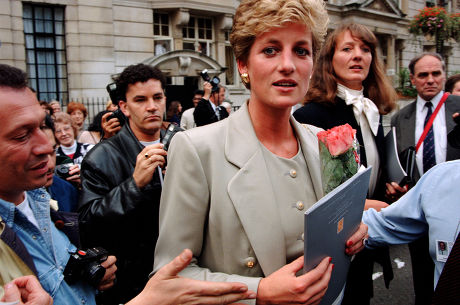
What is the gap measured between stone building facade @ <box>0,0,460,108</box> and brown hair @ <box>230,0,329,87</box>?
1068cm

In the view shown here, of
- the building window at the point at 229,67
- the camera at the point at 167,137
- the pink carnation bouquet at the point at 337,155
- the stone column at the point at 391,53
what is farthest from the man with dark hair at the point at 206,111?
the stone column at the point at 391,53

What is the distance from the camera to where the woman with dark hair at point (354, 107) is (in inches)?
99.7

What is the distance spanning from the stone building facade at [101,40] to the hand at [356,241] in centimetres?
1102

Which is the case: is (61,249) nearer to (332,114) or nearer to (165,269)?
(165,269)

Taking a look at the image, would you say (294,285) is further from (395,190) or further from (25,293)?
(395,190)

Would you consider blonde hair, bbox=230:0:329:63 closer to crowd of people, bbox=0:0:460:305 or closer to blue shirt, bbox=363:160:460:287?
crowd of people, bbox=0:0:460:305

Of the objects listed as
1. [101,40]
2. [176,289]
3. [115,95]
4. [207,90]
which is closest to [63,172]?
[115,95]

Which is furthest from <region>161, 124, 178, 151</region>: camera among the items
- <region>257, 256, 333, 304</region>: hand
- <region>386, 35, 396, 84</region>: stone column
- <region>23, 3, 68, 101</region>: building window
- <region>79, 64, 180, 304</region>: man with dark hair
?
<region>386, 35, 396, 84</region>: stone column

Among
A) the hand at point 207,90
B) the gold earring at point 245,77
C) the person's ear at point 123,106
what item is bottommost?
the person's ear at point 123,106

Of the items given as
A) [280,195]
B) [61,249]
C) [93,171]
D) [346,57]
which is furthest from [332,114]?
[61,249]

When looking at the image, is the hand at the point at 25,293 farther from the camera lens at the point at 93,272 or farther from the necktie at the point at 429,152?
the necktie at the point at 429,152

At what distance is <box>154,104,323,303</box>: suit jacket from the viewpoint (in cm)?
138

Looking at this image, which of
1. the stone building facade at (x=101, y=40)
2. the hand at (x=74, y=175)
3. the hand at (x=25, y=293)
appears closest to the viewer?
the hand at (x=25, y=293)

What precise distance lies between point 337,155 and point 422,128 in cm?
284
